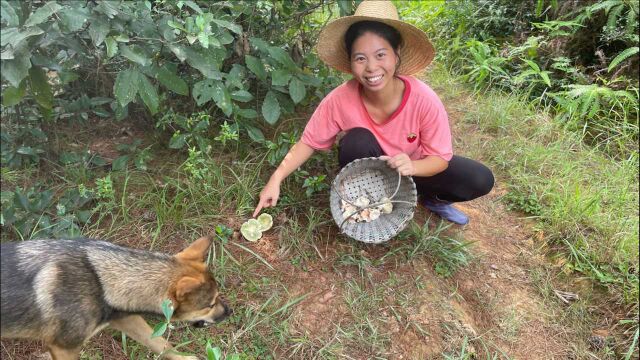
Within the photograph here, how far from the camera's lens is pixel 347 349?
2.81 metres

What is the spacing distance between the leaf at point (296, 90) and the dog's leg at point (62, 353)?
2055 millimetres

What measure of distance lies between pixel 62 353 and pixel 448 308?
2.26 m

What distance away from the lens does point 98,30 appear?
229 centimetres

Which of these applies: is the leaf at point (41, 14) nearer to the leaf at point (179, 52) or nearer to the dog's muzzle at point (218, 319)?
the leaf at point (179, 52)

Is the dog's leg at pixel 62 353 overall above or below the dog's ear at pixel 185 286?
below

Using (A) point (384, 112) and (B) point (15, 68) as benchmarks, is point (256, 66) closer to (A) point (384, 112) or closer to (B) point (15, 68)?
(A) point (384, 112)

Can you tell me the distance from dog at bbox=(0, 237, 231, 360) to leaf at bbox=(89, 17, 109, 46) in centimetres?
105

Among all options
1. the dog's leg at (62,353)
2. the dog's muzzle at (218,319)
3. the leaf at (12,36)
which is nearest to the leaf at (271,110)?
the dog's muzzle at (218,319)

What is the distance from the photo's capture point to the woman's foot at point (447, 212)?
3635 millimetres

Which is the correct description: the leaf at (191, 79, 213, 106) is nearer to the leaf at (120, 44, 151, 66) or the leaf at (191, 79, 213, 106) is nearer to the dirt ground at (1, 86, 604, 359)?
the leaf at (120, 44, 151, 66)

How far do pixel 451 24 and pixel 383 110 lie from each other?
3.83 m

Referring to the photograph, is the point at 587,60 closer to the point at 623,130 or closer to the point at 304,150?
the point at 623,130

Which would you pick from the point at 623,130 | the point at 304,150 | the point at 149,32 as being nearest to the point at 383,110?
the point at 304,150

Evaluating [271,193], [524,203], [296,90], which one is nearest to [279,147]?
[296,90]
